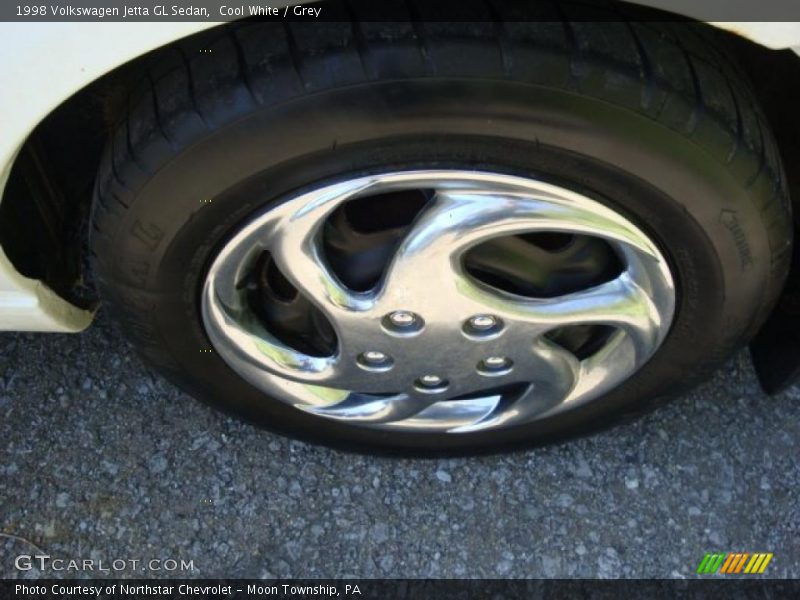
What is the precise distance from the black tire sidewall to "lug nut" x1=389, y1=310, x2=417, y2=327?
0.28m

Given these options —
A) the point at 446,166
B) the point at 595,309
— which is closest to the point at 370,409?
the point at 595,309

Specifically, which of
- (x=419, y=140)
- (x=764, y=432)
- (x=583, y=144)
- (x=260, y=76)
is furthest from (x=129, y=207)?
(x=764, y=432)

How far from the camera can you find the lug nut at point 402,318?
1554 mm

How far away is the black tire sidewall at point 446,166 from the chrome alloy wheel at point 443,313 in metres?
0.03

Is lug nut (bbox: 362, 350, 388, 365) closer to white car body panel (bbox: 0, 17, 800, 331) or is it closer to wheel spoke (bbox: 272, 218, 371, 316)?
wheel spoke (bbox: 272, 218, 371, 316)

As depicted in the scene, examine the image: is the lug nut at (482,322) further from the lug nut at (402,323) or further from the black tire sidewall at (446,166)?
the black tire sidewall at (446,166)

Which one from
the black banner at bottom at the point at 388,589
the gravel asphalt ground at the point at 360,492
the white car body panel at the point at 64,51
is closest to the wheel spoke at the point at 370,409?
the gravel asphalt ground at the point at 360,492

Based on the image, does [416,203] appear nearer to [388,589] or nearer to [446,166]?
[446,166]

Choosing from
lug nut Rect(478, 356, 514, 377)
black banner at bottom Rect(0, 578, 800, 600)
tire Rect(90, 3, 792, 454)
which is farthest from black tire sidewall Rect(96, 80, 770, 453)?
black banner at bottom Rect(0, 578, 800, 600)

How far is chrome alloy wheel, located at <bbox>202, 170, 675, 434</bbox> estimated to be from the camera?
1412 mm

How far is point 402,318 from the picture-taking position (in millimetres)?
1563

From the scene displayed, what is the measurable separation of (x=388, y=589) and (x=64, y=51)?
3.84 feet

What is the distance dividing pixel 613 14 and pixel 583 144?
0.19 meters

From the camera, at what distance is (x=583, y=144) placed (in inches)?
52.3
